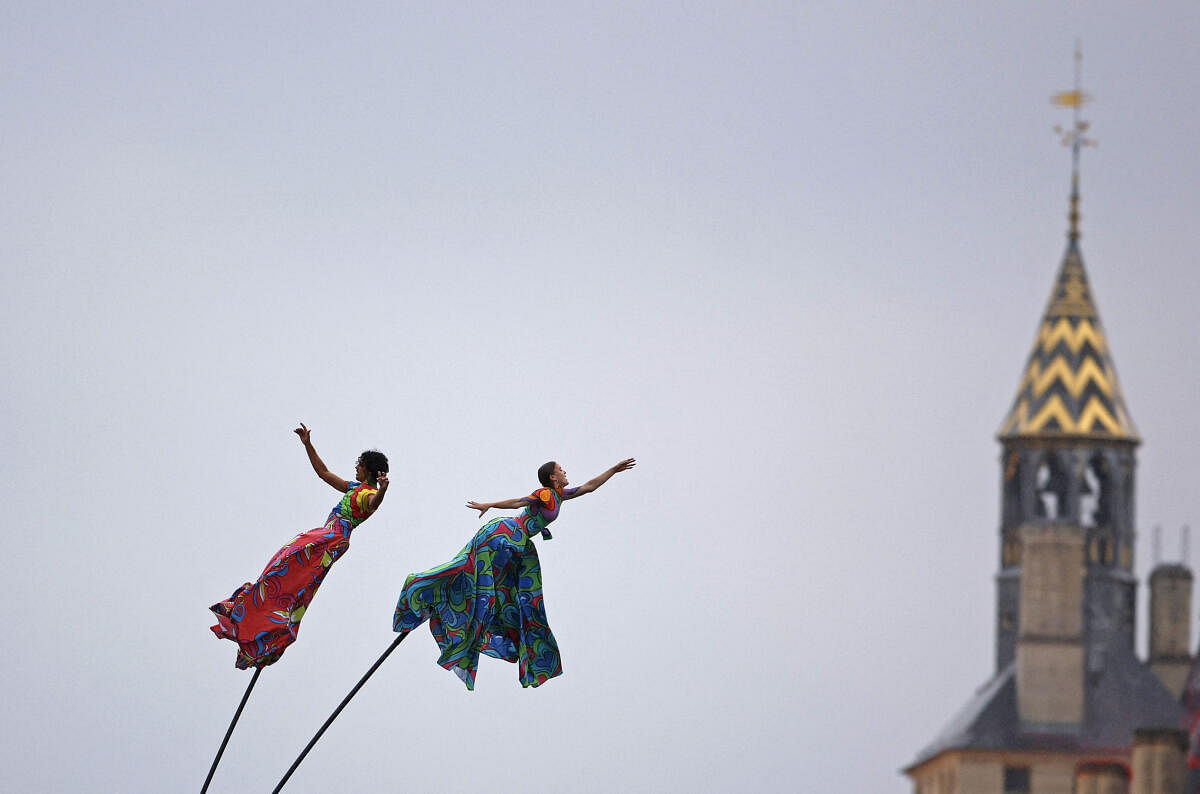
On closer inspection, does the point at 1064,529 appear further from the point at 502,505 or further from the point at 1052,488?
the point at 502,505

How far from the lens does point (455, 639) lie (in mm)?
32312

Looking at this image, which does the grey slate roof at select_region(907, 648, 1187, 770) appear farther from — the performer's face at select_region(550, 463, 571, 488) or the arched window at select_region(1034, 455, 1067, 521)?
the performer's face at select_region(550, 463, 571, 488)

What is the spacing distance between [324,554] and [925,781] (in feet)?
253

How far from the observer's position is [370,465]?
31984 millimetres

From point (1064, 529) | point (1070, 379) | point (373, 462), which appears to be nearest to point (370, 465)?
point (373, 462)

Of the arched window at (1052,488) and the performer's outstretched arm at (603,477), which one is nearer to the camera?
the performer's outstretched arm at (603,477)

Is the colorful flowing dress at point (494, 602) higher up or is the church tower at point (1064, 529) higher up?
the church tower at point (1064, 529)

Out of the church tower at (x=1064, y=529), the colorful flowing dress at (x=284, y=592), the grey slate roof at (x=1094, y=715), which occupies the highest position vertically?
the church tower at (x=1064, y=529)

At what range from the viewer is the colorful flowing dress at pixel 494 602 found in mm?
32031

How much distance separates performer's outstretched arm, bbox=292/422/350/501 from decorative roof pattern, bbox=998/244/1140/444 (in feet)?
248

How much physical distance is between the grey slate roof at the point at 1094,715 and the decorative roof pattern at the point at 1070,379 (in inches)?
287

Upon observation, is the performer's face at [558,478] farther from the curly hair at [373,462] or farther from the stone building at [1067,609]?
the stone building at [1067,609]

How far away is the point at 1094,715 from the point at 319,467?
74.0m

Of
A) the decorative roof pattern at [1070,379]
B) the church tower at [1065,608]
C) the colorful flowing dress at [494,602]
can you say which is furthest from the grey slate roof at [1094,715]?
the colorful flowing dress at [494,602]
